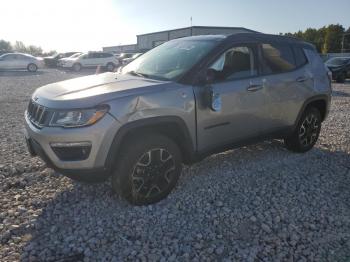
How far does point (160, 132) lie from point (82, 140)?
91cm

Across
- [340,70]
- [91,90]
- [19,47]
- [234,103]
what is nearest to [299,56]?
[234,103]

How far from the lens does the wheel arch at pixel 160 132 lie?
3.49 meters

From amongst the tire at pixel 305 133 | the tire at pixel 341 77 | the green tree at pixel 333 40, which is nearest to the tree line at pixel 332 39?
the green tree at pixel 333 40

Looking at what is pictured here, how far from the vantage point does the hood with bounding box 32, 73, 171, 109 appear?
3.38 m

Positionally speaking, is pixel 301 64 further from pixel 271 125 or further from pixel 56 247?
pixel 56 247

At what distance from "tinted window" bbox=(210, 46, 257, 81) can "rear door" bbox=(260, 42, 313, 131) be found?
236 mm

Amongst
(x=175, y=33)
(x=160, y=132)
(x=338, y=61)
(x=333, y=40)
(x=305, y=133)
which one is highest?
(x=333, y=40)

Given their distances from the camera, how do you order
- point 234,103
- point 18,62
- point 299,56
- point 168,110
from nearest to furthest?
point 168,110
point 234,103
point 299,56
point 18,62

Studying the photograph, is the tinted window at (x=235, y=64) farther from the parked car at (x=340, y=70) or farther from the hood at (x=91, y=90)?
the parked car at (x=340, y=70)

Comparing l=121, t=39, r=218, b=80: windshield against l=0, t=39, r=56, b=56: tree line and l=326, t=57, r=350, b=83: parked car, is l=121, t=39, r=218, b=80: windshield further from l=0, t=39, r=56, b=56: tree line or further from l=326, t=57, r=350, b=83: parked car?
l=0, t=39, r=56, b=56: tree line

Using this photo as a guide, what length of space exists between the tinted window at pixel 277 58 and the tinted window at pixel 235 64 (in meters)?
0.28

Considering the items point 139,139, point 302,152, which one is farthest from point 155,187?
point 302,152

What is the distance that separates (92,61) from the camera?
1155 inches

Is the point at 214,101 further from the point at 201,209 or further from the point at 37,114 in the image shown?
the point at 37,114
